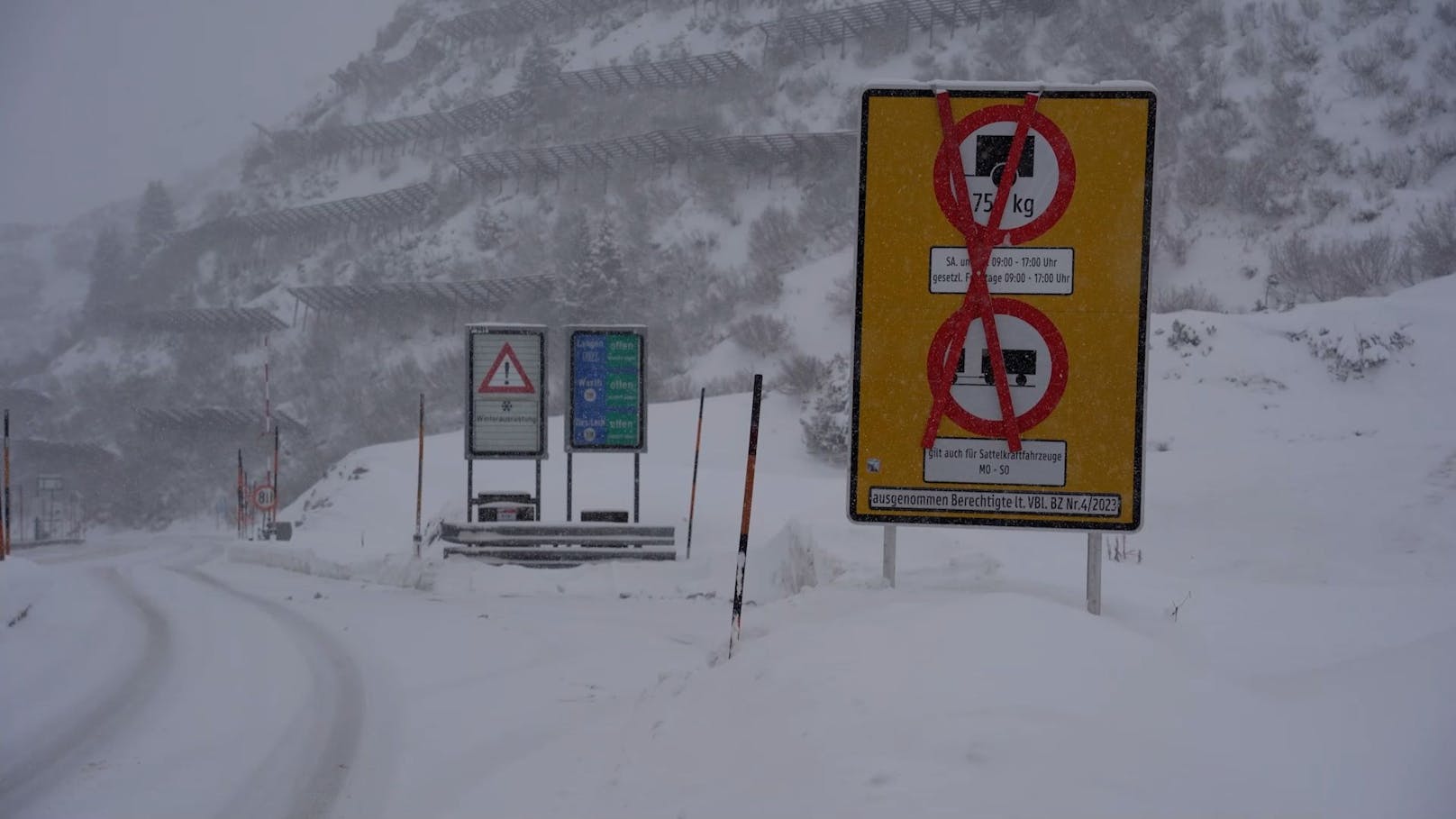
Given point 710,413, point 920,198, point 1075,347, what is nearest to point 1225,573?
point 1075,347

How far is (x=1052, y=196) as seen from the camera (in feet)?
20.6

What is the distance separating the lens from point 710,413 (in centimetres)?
2908

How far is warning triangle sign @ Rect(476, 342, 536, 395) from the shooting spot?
17109 millimetres

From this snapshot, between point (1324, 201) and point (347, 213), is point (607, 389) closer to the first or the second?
point (1324, 201)

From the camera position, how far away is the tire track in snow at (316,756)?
193 inches

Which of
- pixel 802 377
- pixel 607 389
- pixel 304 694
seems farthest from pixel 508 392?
pixel 802 377

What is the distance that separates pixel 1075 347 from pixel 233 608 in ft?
31.6

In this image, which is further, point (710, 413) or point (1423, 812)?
point (710, 413)

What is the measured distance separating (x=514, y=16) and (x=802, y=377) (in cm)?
5878

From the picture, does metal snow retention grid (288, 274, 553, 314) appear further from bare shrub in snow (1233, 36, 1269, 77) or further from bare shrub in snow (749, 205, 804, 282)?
bare shrub in snow (1233, 36, 1269, 77)

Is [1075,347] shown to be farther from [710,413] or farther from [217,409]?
[217,409]

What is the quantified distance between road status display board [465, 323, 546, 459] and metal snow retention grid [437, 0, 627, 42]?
64.1 metres

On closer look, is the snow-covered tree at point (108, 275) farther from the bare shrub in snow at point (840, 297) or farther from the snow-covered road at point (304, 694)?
the snow-covered road at point (304, 694)

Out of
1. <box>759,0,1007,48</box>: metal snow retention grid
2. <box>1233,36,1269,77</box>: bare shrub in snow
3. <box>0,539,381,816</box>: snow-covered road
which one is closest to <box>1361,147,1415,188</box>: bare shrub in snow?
<box>1233,36,1269,77</box>: bare shrub in snow
